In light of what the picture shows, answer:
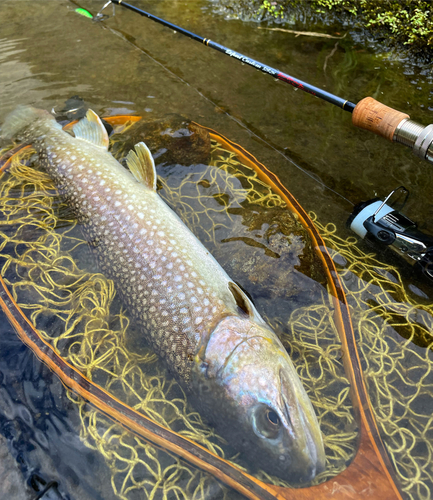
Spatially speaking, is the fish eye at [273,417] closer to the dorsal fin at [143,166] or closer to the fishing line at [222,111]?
the dorsal fin at [143,166]

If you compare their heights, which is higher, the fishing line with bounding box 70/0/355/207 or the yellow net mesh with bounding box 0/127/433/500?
the fishing line with bounding box 70/0/355/207

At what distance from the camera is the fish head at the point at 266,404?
78.2 inches

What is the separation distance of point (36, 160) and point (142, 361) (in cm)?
263

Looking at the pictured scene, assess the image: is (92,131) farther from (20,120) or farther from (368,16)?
(368,16)

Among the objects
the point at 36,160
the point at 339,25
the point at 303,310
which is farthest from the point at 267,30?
the point at 303,310

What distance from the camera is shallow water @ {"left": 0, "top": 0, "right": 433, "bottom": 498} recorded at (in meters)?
3.89

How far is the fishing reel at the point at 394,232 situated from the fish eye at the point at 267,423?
1790 mm

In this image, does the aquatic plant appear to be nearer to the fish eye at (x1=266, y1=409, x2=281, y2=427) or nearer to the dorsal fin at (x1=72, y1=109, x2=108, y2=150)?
the dorsal fin at (x1=72, y1=109, x2=108, y2=150)

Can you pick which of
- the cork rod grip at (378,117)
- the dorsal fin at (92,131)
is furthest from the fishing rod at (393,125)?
the dorsal fin at (92,131)

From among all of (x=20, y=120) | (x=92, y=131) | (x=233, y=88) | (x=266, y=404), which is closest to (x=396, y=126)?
(x=266, y=404)

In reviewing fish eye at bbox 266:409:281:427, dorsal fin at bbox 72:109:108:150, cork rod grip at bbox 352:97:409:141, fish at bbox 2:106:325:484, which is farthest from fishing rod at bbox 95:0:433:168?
dorsal fin at bbox 72:109:108:150

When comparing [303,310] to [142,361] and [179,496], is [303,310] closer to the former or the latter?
[142,361]

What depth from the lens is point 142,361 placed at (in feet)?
9.05

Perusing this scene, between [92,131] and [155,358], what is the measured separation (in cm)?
258
